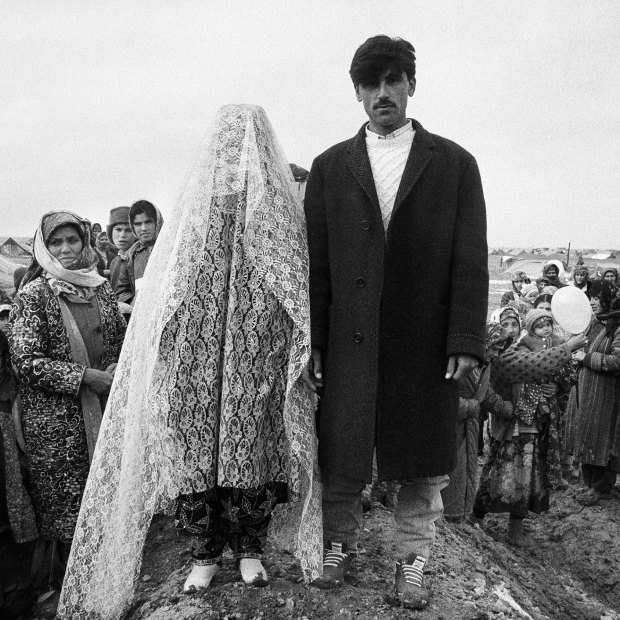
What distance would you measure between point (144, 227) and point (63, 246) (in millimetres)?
1208

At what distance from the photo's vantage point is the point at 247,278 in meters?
2.35

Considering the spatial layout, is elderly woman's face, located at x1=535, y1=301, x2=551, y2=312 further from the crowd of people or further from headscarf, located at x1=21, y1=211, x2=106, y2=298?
headscarf, located at x1=21, y1=211, x2=106, y2=298

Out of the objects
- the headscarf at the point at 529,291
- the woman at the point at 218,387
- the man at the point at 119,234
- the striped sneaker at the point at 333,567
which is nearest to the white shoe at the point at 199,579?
the woman at the point at 218,387

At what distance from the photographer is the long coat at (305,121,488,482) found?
2.26 metres

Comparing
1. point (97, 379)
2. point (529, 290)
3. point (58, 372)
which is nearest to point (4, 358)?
point (58, 372)

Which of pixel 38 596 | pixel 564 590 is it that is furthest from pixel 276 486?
pixel 564 590

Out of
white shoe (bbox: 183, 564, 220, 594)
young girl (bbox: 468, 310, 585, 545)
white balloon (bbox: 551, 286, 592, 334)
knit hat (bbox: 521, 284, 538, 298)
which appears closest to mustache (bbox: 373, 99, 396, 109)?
white shoe (bbox: 183, 564, 220, 594)

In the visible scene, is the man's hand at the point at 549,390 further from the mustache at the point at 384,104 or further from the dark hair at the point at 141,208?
the dark hair at the point at 141,208

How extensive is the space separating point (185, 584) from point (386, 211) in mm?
1748

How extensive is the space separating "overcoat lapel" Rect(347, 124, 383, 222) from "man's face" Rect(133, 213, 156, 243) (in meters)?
2.21

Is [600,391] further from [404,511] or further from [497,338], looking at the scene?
[404,511]

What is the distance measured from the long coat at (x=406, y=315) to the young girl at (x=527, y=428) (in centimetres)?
198

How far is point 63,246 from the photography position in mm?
3047

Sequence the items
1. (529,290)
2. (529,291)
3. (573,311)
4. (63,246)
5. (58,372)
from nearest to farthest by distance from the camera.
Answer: (58,372) → (63,246) → (573,311) → (529,291) → (529,290)
